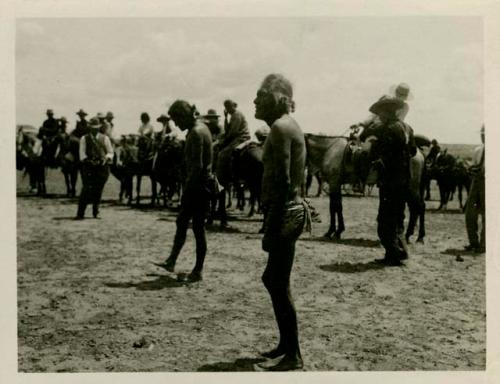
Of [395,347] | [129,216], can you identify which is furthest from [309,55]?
[129,216]

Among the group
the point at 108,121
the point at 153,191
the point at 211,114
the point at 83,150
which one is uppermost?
the point at 211,114

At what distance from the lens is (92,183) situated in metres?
10.9

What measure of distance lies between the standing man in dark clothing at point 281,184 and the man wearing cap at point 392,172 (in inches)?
121

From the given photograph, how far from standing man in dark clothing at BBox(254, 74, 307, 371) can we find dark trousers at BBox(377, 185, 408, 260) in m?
3.41

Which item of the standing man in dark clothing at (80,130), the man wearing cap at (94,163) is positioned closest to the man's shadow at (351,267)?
the man wearing cap at (94,163)

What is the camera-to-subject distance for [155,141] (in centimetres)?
1342

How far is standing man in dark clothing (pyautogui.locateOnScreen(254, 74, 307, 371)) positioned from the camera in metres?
4.13

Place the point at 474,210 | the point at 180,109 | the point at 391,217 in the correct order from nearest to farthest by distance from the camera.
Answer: the point at 180,109 → the point at 391,217 → the point at 474,210

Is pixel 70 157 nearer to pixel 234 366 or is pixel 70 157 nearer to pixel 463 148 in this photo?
pixel 463 148

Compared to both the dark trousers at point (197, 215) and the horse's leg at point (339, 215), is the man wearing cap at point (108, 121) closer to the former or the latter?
the horse's leg at point (339, 215)

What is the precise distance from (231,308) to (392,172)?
2.88 meters

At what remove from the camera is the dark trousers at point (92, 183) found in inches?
420

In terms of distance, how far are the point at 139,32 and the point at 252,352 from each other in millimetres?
3374

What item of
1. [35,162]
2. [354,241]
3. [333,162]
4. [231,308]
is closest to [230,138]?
[333,162]
